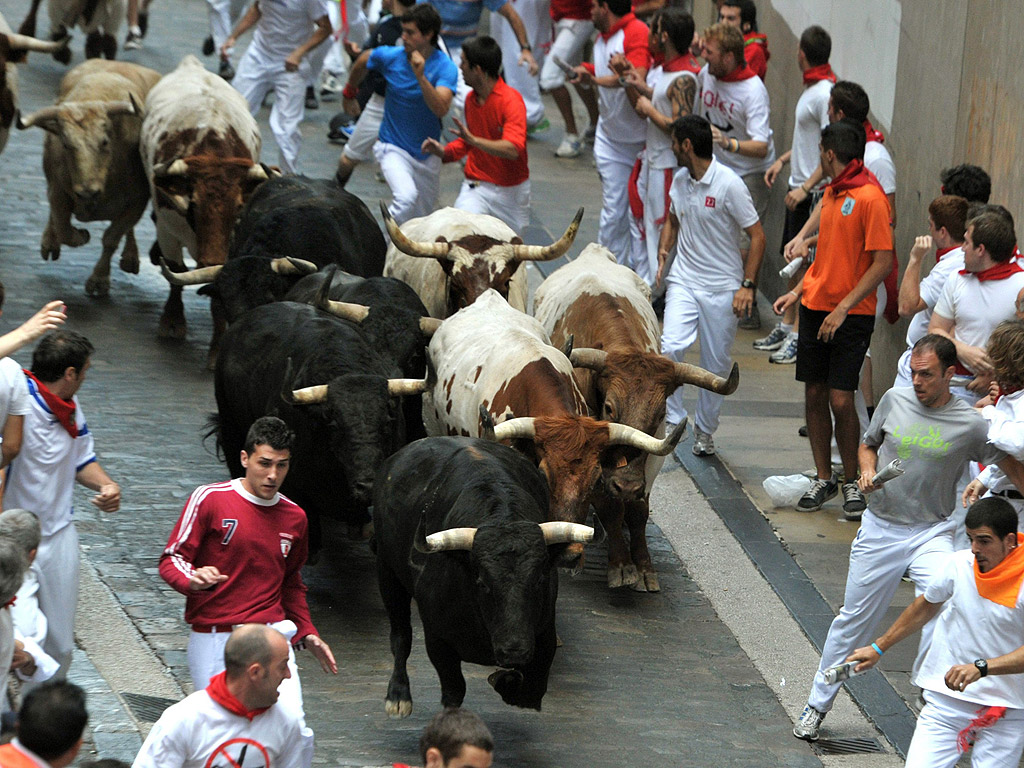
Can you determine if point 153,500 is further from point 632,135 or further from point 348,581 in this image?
point 632,135

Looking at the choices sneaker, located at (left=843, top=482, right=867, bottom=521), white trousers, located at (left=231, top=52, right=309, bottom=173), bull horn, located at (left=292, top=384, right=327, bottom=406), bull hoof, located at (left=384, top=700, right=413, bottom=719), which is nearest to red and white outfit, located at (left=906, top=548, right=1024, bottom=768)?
bull hoof, located at (left=384, top=700, right=413, bottom=719)

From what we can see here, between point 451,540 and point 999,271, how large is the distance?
11.8ft

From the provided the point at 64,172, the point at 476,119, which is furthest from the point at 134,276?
the point at 476,119

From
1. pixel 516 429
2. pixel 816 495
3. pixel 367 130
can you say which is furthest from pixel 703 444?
pixel 367 130

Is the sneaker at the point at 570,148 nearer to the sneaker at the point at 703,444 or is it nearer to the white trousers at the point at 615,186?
the white trousers at the point at 615,186

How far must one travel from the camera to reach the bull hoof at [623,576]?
31.7 ft

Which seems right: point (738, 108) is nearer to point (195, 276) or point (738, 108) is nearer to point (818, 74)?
point (818, 74)

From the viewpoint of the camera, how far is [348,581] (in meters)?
9.39

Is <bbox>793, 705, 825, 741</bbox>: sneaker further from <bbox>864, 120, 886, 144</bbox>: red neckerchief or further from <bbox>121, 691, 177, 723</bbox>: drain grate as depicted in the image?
<bbox>864, 120, 886, 144</bbox>: red neckerchief

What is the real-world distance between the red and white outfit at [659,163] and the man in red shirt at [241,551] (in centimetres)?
788

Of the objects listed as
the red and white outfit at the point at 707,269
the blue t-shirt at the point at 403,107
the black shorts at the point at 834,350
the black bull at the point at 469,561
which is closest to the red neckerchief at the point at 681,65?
the blue t-shirt at the point at 403,107

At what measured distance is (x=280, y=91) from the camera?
16047mm

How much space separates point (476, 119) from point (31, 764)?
898 cm

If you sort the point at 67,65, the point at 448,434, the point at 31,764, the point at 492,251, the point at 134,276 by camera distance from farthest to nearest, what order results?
1. the point at 67,65
2. the point at 134,276
3. the point at 492,251
4. the point at 448,434
5. the point at 31,764
